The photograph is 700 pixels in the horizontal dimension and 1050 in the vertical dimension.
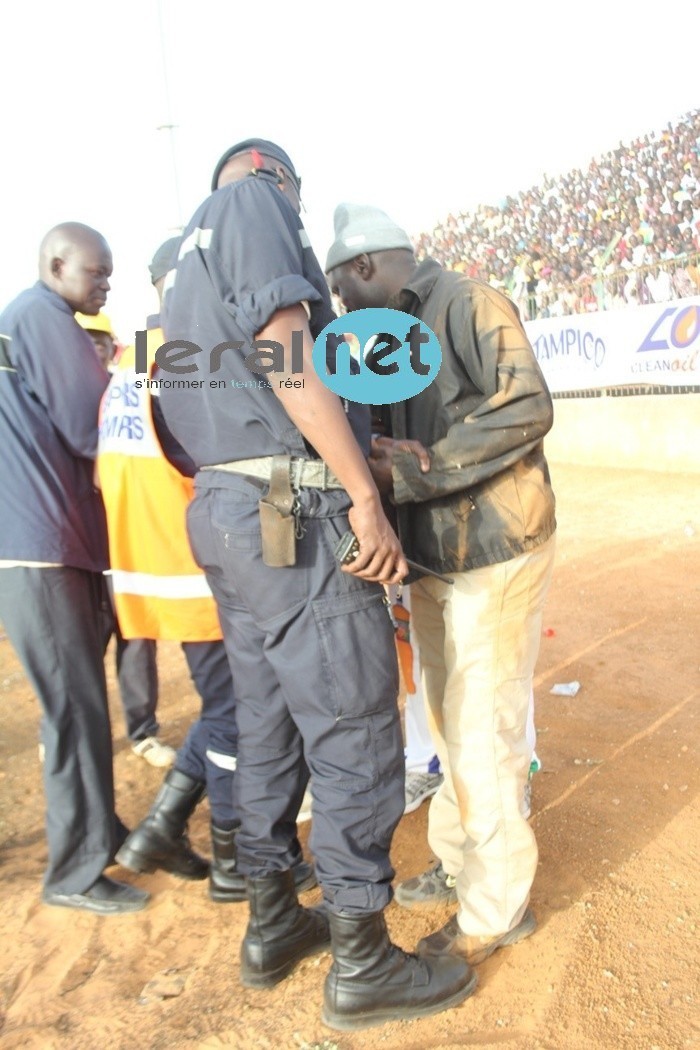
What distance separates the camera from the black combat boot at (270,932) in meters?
2.33

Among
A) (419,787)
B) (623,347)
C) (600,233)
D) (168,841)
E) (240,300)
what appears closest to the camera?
(240,300)

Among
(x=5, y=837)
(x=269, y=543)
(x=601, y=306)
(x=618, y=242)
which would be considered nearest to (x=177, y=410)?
(x=269, y=543)

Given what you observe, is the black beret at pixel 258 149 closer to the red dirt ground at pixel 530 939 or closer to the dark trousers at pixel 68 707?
the dark trousers at pixel 68 707

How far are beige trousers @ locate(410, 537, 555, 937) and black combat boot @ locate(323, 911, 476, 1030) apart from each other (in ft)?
0.68

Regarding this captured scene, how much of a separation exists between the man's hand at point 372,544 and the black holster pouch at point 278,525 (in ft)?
0.48

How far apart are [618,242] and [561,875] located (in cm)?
1551

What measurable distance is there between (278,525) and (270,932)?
1242mm

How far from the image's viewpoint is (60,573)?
8.92ft

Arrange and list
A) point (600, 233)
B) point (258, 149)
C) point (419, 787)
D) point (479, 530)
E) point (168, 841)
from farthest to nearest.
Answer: point (600, 233), point (419, 787), point (168, 841), point (479, 530), point (258, 149)

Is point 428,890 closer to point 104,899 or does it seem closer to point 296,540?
point 104,899

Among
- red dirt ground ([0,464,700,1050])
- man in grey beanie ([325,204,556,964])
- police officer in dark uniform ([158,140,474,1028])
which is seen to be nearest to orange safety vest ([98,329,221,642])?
police officer in dark uniform ([158,140,474,1028])

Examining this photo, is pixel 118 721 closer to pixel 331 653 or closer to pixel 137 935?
pixel 137 935

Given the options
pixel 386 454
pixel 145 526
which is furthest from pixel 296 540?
pixel 145 526

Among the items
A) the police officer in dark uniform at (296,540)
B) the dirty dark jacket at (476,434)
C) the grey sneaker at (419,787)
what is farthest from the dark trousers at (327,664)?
the grey sneaker at (419,787)
